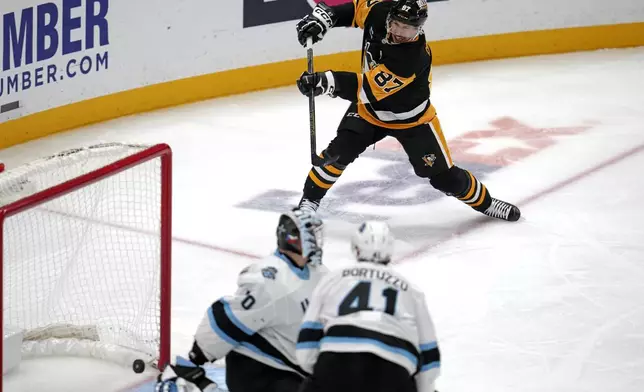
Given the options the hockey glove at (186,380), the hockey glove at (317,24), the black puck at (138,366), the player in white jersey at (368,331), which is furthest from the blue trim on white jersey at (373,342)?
the hockey glove at (317,24)

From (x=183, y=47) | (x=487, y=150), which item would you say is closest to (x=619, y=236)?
(x=487, y=150)

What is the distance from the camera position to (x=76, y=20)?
6.13 m

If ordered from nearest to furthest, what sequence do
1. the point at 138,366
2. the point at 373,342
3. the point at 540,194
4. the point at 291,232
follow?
the point at 373,342
the point at 291,232
the point at 138,366
the point at 540,194

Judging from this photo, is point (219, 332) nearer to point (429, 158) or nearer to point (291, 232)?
point (291, 232)

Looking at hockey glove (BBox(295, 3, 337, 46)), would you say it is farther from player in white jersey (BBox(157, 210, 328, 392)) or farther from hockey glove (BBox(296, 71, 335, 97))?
player in white jersey (BBox(157, 210, 328, 392))

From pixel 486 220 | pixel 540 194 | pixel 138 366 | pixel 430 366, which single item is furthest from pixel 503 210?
pixel 430 366

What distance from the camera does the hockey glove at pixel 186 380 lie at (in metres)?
3.04

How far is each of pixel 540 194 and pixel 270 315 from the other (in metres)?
2.85

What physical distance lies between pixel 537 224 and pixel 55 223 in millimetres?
2144

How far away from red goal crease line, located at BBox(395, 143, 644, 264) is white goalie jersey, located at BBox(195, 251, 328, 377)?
1738mm

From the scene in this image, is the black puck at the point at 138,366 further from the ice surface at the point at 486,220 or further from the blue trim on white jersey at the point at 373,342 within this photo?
the blue trim on white jersey at the point at 373,342

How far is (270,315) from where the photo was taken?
2.84 metres

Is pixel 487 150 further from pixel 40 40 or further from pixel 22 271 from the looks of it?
pixel 22 271

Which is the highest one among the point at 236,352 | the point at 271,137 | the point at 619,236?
the point at 236,352
